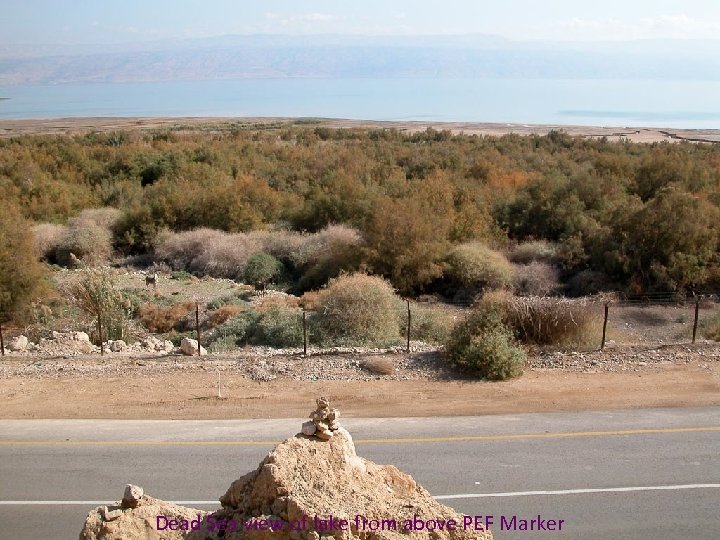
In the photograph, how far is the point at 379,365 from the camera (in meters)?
16.7

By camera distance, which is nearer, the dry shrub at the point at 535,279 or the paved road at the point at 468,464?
the paved road at the point at 468,464

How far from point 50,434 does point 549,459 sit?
8820mm

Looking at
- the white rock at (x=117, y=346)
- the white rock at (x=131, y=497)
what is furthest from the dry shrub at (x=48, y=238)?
the white rock at (x=131, y=497)

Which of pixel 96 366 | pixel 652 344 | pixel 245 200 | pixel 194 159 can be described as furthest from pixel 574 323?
pixel 194 159

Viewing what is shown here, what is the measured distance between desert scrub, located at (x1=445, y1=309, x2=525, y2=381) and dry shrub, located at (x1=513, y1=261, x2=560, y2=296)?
9.82m

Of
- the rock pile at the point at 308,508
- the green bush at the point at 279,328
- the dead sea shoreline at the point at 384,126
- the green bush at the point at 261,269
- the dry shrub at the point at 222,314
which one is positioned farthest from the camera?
the dead sea shoreline at the point at 384,126

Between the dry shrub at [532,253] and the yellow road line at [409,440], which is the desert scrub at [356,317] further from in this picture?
the dry shrub at [532,253]

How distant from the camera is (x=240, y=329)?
2133 cm

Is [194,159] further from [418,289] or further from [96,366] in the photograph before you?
[96,366]

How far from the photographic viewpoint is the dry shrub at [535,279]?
27094 mm

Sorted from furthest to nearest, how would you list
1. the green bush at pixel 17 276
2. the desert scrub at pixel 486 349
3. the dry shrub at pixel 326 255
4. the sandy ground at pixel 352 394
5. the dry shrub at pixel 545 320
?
the dry shrub at pixel 326 255, the green bush at pixel 17 276, the dry shrub at pixel 545 320, the desert scrub at pixel 486 349, the sandy ground at pixel 352 394

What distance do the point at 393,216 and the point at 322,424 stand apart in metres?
21.7

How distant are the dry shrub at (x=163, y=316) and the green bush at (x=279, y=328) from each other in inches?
131

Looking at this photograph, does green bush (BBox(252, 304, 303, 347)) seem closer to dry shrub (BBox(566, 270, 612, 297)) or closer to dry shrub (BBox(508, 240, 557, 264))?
dry shrub (BBox(566, 270, 612, 297))
